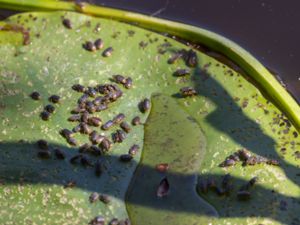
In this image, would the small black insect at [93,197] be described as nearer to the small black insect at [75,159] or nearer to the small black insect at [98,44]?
the small black insect at [75,159]

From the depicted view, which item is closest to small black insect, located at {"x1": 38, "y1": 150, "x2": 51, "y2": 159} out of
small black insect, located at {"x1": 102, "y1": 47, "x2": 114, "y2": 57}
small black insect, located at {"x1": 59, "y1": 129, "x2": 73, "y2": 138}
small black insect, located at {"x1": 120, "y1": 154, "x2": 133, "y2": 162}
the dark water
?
small black insect, located at {"x1": 59, "y1": 129, "x2": 73, "y2": 138}

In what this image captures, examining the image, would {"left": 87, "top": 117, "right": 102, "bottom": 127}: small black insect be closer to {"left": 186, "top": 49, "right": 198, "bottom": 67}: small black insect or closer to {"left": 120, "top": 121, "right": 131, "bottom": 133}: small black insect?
{"left": 120, "top": 121, "right": 131, "bottom": 133}: small black insect

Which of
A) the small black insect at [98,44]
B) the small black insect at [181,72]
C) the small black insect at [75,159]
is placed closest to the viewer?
the small black insect at [75,159]

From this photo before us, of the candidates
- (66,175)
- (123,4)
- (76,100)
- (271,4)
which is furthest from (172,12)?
(66,175)

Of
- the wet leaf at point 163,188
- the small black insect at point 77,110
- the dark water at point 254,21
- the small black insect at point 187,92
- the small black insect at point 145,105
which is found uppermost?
the dark water at point 254,21

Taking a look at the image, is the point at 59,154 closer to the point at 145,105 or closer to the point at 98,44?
the point at 145,105

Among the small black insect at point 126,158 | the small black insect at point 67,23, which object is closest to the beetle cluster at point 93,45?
the small black insect at point 67,23
